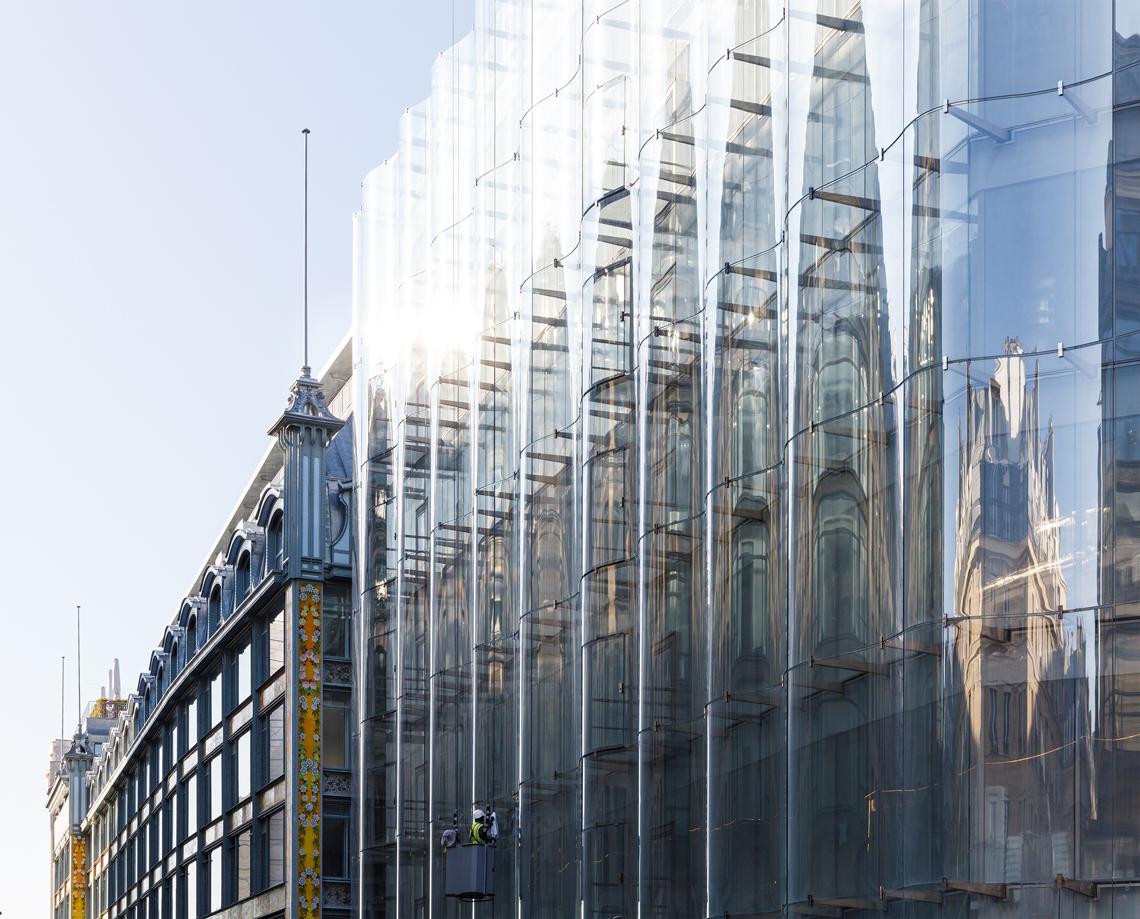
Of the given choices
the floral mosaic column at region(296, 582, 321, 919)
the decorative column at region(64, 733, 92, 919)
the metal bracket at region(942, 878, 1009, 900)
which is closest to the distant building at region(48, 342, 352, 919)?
the floral mosaic column at region(296, 582, 321, 919)

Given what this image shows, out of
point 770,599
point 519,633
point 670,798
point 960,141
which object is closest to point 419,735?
→ point 519,633

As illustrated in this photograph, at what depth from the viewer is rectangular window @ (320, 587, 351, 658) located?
49438 millimetres

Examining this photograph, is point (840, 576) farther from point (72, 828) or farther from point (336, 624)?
point (72, 828)

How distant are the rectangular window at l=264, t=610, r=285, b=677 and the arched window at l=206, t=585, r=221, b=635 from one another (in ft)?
24.5

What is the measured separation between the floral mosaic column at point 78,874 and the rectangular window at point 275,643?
47970mm

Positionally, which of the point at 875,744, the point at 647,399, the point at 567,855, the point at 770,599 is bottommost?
the point at 567,855

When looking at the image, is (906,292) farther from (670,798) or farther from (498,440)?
(498,440)

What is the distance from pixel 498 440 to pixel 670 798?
10.8 metres

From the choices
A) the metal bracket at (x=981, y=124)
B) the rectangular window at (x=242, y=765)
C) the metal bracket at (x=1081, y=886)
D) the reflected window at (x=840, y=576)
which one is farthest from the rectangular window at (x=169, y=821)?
the metal bracket at (x=1081, y=886)

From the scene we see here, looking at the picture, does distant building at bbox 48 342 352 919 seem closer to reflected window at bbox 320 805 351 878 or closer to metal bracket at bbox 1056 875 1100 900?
reflected window at bbox 320 805 351 878

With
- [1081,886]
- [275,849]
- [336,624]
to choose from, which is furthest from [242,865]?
[1081,886]

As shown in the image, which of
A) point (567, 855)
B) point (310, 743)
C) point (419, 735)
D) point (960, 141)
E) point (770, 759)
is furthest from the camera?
point (310, 743)

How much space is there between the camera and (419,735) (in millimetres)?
41969

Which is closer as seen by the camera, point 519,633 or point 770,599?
point 770,599
